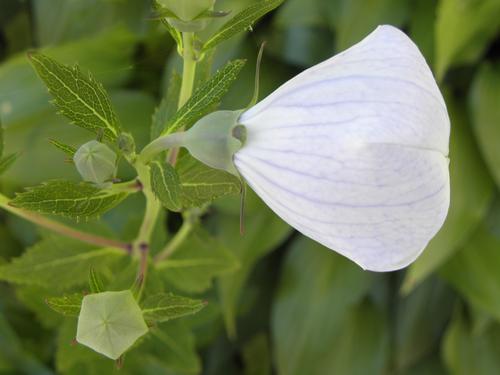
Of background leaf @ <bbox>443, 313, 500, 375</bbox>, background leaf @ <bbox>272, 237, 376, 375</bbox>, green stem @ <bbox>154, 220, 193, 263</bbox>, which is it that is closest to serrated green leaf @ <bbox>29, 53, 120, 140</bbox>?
green stem @ <bbox>154, 220, 193, 263</bbox>

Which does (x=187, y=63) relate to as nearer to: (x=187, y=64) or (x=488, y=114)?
(x=187, y=64)

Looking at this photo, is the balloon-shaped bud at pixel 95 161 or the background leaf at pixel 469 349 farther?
the background leaf at pixel 469 349

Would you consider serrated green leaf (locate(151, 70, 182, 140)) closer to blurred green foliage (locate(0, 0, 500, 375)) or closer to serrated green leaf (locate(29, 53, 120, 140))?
serrated green leaf (locate(29, 53, 120, 140))

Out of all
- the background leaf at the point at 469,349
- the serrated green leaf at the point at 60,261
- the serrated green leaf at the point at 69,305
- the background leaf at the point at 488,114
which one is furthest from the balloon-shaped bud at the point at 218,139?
the background leaf at the point at 469,349

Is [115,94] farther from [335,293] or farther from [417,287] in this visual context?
[417,287]

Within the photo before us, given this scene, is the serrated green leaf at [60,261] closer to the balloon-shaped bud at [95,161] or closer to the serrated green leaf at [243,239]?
the balloon-shaped bud at [95,161]

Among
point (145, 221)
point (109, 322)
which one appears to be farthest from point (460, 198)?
point (109, 322)
